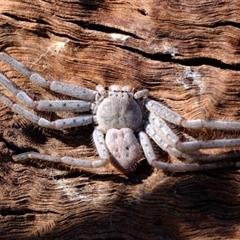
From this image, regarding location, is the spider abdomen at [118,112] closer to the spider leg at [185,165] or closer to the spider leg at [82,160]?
the spider leg at [82,160]

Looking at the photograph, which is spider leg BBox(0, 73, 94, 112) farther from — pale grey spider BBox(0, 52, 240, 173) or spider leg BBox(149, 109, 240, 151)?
spider leg BBox(149, 109, 240, 151)

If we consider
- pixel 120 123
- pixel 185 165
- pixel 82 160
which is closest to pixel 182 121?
pixel 185 165

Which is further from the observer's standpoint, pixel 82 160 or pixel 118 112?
pixel 118 112

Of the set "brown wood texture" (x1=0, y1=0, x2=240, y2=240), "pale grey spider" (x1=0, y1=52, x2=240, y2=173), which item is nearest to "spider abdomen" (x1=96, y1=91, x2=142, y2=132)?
"pale grey spider" (x1=0, y1=52, x2=240, y2=173)

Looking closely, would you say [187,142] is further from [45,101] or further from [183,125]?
[45,101]

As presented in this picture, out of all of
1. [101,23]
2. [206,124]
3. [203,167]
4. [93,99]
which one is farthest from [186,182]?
[101,23]

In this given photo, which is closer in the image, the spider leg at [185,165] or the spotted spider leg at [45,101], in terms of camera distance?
the spider leg at [185,165]

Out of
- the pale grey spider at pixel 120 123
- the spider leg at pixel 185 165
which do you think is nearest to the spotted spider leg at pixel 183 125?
the pale grey spider at pixel 120 123
